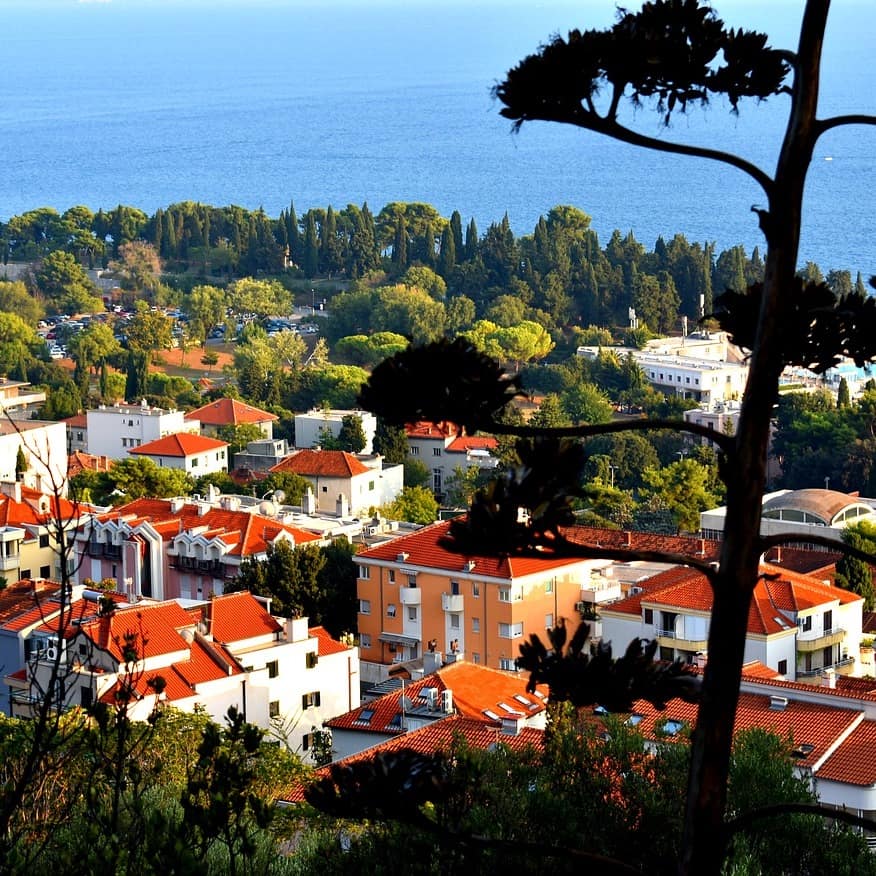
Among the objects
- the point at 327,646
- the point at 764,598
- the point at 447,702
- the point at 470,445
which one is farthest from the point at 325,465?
the point at 447,702

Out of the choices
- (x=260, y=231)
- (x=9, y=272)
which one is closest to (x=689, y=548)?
(x=260, y=231)

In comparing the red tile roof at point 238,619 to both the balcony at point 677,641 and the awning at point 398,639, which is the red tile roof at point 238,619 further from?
the balcony at point 677,641

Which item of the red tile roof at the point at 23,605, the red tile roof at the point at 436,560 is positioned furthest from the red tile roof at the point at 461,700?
the red tile roof at the point at 436,560

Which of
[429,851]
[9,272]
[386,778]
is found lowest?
[9,272]

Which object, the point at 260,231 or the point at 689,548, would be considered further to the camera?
the point at 260,231

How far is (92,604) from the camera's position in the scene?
65.0 feet

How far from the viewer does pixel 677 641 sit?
69.9 ft

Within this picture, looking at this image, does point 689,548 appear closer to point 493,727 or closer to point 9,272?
point 493,727

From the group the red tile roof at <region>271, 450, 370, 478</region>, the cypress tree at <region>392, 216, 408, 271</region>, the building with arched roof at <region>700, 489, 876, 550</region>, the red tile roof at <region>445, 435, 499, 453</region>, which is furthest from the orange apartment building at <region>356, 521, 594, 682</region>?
the cypress tree at <region>392, 216, 408, 271</region>

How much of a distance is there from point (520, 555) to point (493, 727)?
11089 millimetres

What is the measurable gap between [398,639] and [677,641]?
4607 millimetres

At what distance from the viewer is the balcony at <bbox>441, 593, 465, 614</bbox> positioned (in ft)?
79.8

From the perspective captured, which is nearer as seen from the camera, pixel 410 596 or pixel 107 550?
pixel 410 596

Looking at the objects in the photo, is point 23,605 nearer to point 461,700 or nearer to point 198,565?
point 198,565
